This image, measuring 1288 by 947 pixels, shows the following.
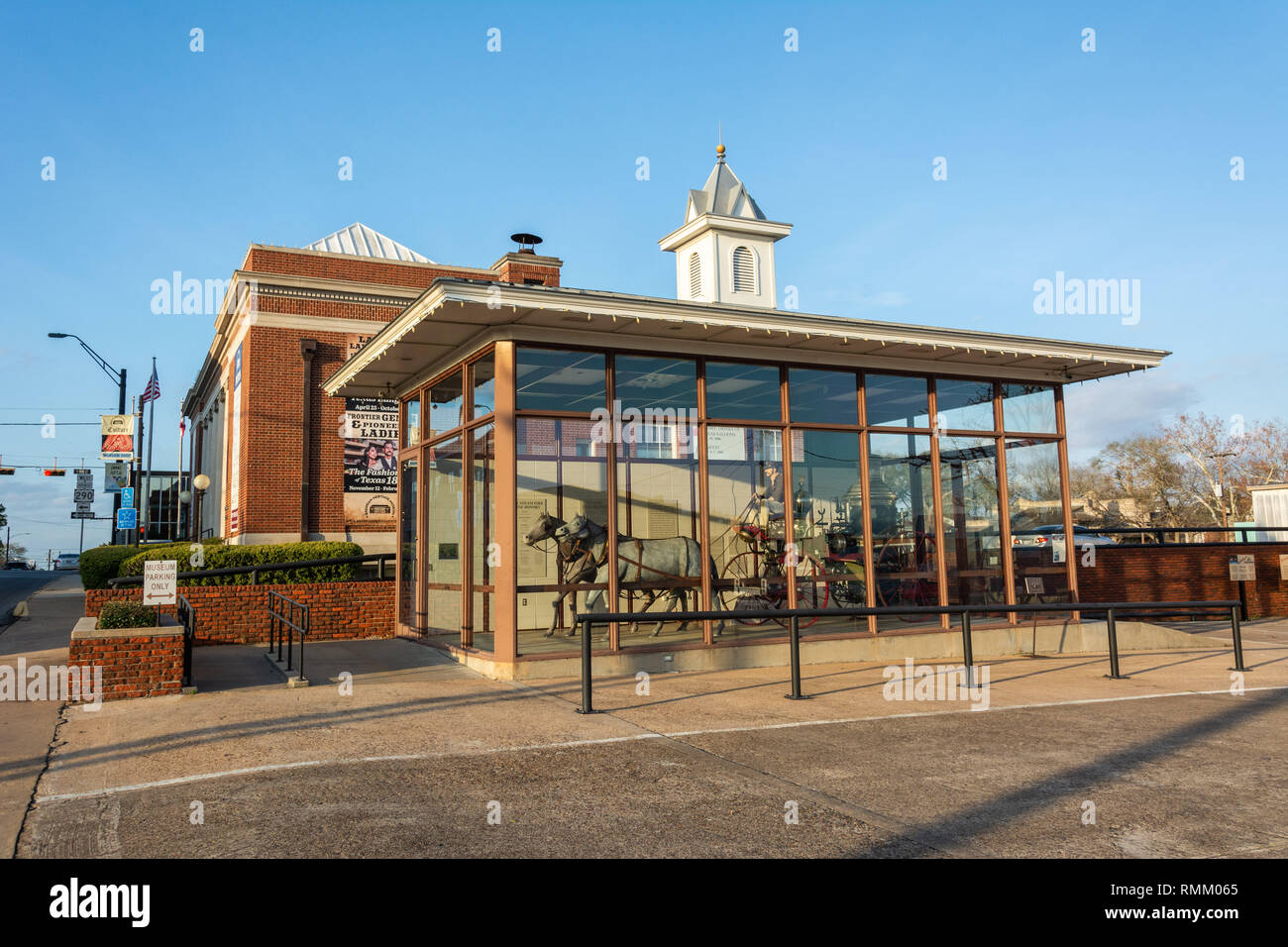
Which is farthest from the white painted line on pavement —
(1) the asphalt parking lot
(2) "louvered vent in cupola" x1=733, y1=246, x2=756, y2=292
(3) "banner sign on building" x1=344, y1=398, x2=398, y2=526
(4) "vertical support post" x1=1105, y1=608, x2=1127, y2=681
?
(3) "banner sign on building" x1=344, y1=398, x2=398, y2=526

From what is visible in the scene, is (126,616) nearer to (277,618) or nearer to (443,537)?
(277,618)

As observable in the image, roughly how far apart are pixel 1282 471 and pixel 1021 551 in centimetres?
4612

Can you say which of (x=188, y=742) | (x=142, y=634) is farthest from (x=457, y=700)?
(x=142, y=634)

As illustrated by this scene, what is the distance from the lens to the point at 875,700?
970cm

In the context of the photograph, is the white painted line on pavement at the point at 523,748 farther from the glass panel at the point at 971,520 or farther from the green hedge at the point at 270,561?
the green hedge at the point at 270,561

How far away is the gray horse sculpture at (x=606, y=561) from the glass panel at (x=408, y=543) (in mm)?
3526

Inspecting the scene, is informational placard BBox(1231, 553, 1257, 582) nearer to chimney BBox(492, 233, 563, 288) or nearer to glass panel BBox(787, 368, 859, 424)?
glass panel BBox(787, 368, 859, 424)

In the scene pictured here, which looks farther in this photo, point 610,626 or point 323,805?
point 610,626

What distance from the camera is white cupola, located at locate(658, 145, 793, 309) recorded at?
21.6 metres

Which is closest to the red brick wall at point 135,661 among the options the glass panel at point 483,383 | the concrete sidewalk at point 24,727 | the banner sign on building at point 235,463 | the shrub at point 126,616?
the shrub at point 126,616

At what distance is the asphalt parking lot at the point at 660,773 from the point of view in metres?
5.02

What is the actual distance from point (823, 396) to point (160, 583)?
8.74m
